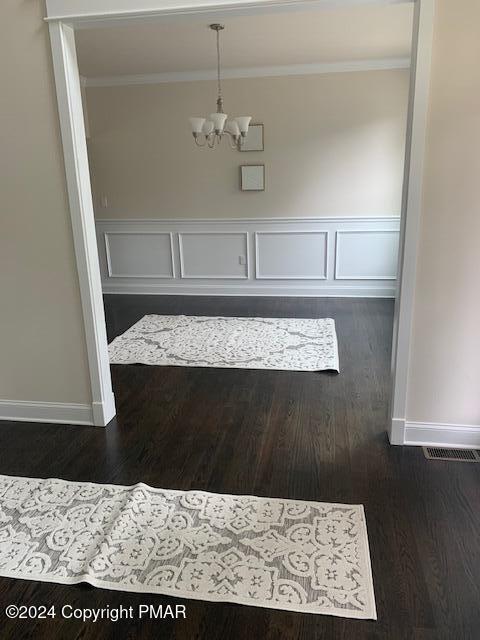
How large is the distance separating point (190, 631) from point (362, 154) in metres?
4.93

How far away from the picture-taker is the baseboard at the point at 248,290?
5.80 m

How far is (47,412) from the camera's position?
10.3 ft

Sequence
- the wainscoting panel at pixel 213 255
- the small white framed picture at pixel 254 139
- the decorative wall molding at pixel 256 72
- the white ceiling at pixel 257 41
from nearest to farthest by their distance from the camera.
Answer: the white ceiling at pixel 257 41
the decorative wall molding at pixel 256 72
the small white framed picture at pixel 254 139
the wainscoting panel at pixel 213 255

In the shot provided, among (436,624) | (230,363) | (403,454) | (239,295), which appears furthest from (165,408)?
(239,295)

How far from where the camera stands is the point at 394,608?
1777 millimetres

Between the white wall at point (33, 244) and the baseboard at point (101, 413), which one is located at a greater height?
the white wall at point (33, 244)

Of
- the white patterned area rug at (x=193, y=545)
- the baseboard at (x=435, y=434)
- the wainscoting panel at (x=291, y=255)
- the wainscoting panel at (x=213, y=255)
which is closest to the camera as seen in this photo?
the white patterned area rug at (x=193, y=545)

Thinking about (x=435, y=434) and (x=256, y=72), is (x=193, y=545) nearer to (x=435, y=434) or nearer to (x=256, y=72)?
(x=435, y=434)

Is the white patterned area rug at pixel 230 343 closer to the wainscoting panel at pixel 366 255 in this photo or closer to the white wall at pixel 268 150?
the wainscoting panel at pixel 366 255

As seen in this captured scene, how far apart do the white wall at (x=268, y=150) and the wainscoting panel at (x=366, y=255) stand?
259mm

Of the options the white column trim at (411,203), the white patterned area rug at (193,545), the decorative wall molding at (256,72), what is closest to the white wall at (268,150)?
the decorative wall molding at (256,72)

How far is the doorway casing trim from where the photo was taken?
2.34m

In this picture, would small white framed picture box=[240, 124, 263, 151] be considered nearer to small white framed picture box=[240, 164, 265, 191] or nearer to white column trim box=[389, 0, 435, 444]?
small white framed picture box=[240, 164, 265, 191]

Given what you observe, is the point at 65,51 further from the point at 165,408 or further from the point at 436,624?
the point at 436,624
